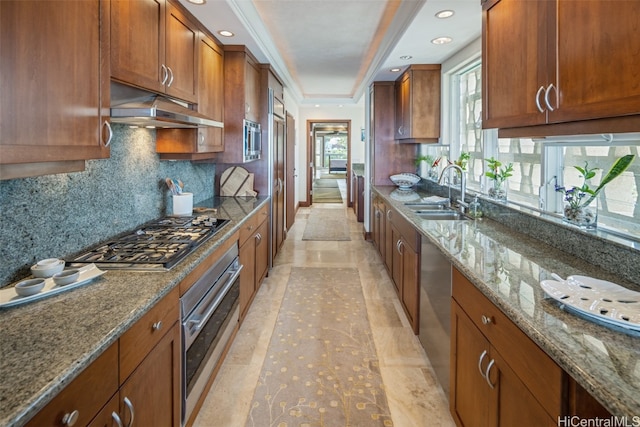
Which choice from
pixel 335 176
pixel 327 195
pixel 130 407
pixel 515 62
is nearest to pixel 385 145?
pixel 515 62

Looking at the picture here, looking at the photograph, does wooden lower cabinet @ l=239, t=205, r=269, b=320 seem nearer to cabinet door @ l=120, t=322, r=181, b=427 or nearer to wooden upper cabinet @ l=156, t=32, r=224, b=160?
wooden upper cabinet @ l=156, t=32, r=224, b=160

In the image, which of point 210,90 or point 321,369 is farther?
point 210,90

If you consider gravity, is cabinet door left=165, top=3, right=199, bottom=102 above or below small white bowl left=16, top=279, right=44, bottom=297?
above

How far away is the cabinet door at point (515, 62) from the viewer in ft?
5.28

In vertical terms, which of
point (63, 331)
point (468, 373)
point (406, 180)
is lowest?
point (468, 373)

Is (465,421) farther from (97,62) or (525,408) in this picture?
(97,62)

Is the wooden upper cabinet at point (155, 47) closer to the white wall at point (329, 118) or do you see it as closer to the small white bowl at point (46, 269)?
the small white bowl at point (46, 269)

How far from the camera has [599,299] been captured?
120 centimetres

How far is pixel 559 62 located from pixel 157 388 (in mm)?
1951

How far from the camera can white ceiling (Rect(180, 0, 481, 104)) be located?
2.79 meters

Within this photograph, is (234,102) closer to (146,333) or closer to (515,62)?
(515,62)

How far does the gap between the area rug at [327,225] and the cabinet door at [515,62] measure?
4.36 metres

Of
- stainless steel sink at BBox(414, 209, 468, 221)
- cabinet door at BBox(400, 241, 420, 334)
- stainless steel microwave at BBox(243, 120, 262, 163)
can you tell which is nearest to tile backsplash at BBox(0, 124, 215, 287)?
stainless steel microwave at BBox(243, 120, 262, 163)

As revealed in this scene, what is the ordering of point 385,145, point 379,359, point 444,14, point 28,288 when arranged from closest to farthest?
point 28,288, point 379,359, point 444,14, point 385,145
